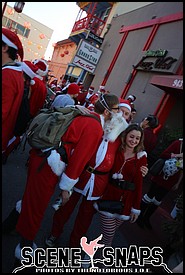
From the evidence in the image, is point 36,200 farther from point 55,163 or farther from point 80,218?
point 80,218

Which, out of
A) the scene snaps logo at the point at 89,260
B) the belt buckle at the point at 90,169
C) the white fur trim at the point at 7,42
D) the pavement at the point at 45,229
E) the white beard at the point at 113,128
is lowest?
the pavement at the point at 45,229

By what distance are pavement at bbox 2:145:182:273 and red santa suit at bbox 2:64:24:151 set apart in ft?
4.25

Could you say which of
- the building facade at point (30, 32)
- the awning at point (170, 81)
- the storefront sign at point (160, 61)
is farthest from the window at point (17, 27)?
the awning at point (170, 81)

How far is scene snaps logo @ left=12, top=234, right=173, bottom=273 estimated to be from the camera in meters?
2.57

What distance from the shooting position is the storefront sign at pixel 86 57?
11134mm

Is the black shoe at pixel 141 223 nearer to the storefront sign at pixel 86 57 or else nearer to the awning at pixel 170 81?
the awning at pixel 170 81

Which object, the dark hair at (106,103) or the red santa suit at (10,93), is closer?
the red santa suit at (10,93)

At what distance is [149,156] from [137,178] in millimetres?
5024

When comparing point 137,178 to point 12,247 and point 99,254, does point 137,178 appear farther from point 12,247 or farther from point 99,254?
point 12,247

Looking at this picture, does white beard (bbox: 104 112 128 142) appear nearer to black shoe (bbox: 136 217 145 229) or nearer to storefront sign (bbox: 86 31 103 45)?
black shoe (bbox: 136 217 145 229)

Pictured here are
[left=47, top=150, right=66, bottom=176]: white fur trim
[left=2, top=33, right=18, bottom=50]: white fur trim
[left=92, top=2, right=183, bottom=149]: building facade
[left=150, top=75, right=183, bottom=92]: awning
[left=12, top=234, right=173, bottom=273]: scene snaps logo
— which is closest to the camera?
[left=2, top=33, right=18, bottom=50]: white fur trim

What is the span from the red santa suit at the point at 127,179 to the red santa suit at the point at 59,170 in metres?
0.55

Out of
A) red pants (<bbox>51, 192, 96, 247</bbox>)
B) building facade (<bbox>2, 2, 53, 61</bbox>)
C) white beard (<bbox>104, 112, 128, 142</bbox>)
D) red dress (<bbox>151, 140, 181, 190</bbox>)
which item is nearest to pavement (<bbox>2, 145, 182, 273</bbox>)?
red pants (<bbox>51, 192, 96, 247</bbox>)

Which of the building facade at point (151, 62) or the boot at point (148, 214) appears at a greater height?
the building facade at point (151, 62)
